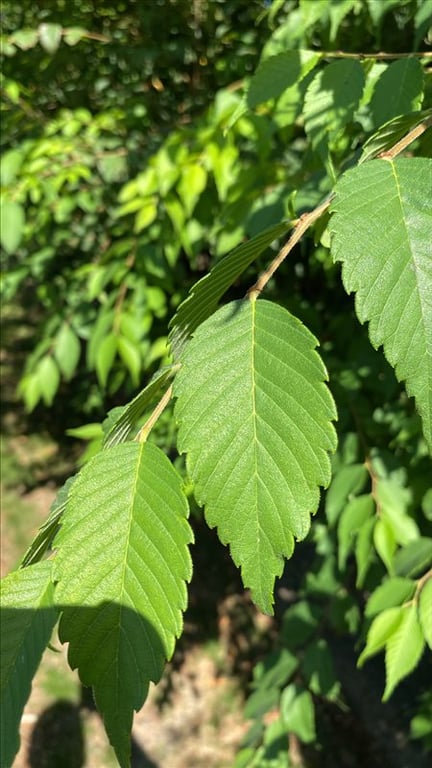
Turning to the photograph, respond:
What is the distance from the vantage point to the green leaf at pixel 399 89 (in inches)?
39.6

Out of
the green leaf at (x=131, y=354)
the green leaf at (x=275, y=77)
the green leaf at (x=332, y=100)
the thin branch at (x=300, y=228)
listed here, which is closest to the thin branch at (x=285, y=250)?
the thin branch at (x=300, y=228)

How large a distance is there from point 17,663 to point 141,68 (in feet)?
9.08

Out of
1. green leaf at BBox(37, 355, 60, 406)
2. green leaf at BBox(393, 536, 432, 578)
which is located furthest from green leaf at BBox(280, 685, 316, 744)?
green leaf at BBox(37, 355, 60, 406)

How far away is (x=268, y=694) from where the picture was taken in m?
2.43

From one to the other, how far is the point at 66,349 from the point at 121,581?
2063 millimetres

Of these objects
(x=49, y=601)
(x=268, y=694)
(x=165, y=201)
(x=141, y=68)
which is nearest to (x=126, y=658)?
(x=49, y=601)

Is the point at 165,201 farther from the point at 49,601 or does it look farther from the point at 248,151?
the point at 49,601

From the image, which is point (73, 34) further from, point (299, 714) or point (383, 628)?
point (299, 714)

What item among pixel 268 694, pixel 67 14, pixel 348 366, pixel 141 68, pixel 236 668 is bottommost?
pixel 236 668

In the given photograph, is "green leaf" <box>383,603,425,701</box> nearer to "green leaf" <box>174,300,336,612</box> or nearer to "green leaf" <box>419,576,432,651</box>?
"green leaf" <box>419,576,432,651</box>

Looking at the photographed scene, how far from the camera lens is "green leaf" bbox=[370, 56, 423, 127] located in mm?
1007

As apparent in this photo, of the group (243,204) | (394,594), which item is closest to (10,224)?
(243,204)

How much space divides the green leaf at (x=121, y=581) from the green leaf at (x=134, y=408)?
6cm

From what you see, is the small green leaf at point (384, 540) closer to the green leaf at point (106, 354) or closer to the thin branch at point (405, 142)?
the green leaf at point (106, 354)
